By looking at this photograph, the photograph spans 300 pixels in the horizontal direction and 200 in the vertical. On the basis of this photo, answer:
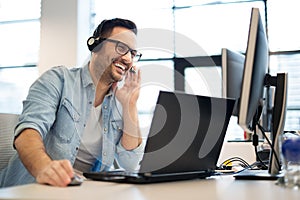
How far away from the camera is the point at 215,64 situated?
411cm

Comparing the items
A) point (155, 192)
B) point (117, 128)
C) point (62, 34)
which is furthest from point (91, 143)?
point (62, 34)

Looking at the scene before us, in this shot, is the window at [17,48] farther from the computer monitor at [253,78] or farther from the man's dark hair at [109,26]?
the computer monitor at [253,78]

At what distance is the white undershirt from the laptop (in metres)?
0.42

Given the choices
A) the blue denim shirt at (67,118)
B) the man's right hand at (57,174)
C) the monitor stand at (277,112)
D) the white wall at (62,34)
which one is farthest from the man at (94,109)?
the white wall at (62,34)

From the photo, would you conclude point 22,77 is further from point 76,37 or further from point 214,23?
point 214,23

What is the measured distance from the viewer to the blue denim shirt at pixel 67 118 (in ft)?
4.05

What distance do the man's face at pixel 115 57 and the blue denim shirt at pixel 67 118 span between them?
0.07 metres

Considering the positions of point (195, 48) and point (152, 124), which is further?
point (195, 48)

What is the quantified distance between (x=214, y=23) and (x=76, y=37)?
62.7 inches

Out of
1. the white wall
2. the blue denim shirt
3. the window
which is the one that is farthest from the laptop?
the window

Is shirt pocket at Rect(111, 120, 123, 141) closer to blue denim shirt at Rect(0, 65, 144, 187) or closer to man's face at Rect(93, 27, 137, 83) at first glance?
blue denim shirt at Rect(0, 65, 144, 187)

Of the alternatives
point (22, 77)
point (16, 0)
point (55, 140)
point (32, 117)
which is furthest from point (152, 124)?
point (16, 0)

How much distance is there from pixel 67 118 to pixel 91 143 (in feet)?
0.52

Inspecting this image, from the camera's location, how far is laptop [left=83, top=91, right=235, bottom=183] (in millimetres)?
900
